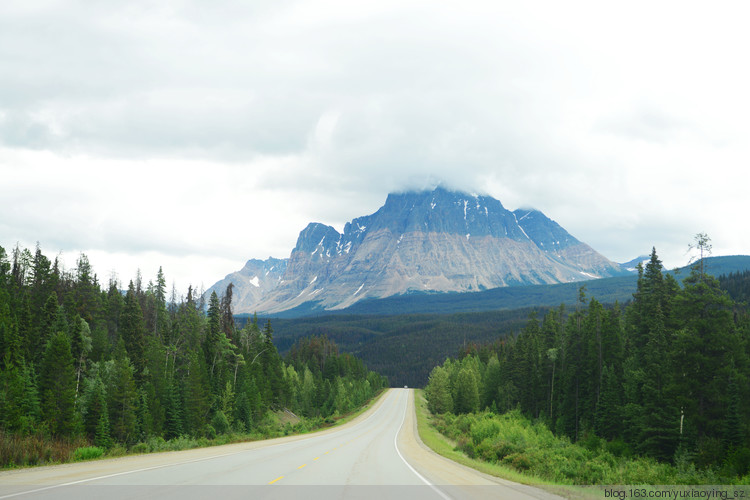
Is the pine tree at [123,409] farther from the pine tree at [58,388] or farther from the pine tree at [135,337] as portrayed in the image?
the pine tree at [135,337]

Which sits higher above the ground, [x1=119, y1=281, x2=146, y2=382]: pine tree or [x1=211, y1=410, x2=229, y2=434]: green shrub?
[x1=119, y1=281, x2=146, y2=382]: pine tree

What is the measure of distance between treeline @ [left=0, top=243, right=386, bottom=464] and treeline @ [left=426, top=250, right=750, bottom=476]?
125ft

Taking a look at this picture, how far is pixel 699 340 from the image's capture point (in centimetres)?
3275

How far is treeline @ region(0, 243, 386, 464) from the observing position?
42031 mm

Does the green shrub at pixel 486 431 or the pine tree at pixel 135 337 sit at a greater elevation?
the pine tree at pixel 135 337

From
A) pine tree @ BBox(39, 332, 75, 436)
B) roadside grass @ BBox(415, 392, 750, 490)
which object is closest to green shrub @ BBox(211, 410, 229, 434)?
pine tree @ BBox(39, 332, 75, 436)

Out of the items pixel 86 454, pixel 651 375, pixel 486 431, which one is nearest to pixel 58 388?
pixel 86 454

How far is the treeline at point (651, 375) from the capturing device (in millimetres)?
32500

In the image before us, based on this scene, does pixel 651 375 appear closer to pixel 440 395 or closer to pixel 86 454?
pixel 86 454

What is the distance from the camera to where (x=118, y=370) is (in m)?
46.8

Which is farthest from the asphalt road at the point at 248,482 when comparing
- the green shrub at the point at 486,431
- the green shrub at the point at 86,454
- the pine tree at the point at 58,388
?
the pine tree at the point at 58,388

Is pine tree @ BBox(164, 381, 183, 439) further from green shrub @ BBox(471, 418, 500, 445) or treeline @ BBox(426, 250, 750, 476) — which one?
treeline @ BBox(426, 250, 750, 476)

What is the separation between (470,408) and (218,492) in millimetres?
79908

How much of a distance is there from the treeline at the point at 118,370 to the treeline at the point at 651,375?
3816 centimetres
